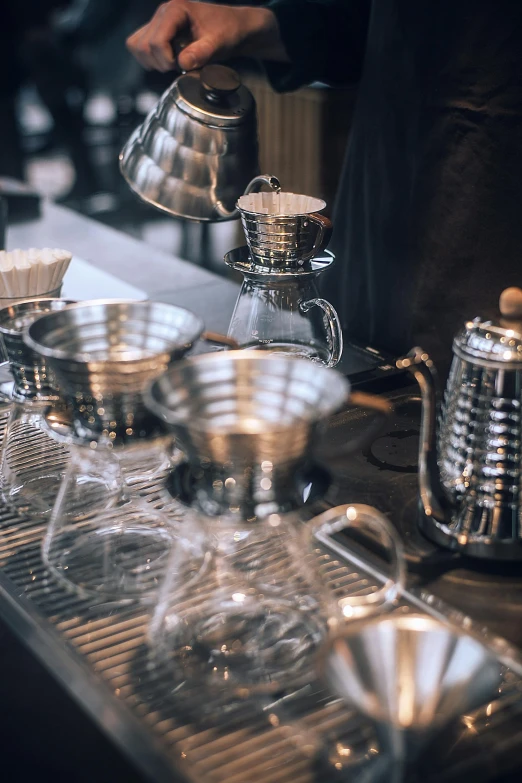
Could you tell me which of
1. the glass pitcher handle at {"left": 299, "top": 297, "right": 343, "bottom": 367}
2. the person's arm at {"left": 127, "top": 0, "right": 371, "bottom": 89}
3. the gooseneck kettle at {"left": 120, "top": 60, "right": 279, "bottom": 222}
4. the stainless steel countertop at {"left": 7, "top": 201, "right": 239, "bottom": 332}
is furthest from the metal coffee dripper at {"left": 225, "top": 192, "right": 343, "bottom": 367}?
the stainless steel countertop at {"left": 7, "top": 201, "right": 239, "bottom": 332}

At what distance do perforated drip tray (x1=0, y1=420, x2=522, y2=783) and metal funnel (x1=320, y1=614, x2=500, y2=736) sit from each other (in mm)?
37

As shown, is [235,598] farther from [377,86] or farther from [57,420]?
[377,86]

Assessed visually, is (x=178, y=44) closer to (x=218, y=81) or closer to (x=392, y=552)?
(x=218, y=81)

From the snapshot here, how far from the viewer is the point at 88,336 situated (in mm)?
836

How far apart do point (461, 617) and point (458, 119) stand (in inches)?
35.3

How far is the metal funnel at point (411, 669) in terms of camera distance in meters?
0.64

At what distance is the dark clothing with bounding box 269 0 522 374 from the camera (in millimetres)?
1412

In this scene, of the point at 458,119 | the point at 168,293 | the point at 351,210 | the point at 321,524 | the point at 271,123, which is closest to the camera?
the point at 321,524

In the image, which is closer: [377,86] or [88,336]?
[88,336]

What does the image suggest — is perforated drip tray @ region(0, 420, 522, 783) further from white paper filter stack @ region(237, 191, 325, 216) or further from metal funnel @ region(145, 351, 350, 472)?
white paper filter stack @ region(237, 191, 325, 216)

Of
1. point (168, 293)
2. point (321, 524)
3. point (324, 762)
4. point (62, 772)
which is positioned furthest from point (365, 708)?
point (168, 293)

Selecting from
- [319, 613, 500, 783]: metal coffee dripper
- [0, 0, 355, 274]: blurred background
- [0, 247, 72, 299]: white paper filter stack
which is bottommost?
[0, 0, 355, 274]: blurred background

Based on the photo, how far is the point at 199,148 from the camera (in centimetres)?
126

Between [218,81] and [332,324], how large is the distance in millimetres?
358
